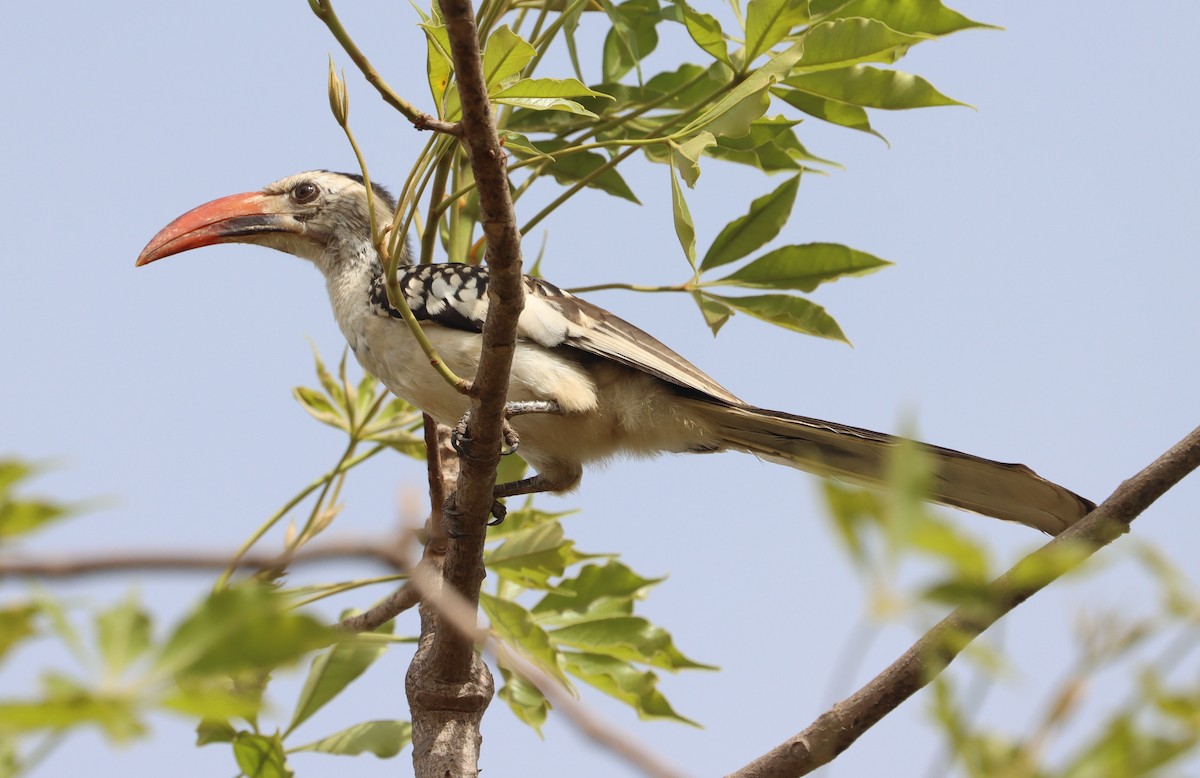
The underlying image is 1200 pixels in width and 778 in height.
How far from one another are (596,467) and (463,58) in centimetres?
198

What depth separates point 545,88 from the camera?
204 cm

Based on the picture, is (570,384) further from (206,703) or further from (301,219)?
(206,703)

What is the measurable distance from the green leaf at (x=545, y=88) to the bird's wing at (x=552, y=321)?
1.32 meters

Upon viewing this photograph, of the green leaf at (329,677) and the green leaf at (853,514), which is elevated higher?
the green leaf at (329,677)

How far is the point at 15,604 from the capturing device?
778 mm

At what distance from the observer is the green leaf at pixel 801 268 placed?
9.71ft

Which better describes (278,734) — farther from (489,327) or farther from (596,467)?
(596,467)

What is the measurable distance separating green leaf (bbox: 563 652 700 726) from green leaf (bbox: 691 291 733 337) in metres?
0.89

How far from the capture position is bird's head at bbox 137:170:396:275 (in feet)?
13.4

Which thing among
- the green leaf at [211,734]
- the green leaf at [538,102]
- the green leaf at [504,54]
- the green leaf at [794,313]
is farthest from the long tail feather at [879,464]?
the green leaf at [211,734]

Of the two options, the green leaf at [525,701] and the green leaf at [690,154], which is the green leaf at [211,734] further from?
the green leaf at [690,154]

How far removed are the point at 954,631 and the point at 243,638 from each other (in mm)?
552

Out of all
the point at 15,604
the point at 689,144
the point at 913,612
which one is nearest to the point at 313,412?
the point at 689,144

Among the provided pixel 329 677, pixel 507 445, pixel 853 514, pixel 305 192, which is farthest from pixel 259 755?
pixel 305 192
